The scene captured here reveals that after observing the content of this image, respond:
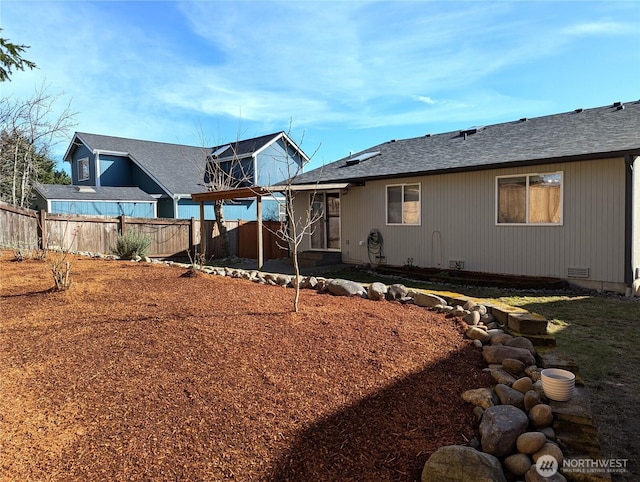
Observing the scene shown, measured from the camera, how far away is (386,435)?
2.34m

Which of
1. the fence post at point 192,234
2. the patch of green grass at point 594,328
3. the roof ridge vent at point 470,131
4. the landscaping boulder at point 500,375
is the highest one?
the roof ridge vent at point 470,131

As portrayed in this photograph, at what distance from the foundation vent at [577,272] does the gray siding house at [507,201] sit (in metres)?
0.02

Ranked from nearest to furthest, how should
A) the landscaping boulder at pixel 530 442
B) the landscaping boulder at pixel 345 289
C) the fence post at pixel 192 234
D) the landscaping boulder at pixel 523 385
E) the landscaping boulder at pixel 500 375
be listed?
the landscaping boulder at pixel 530 442 < the landscaping boulder at pixel 523 385 < the landscaping boulder at pixel 500 375 < the landscaping boulder at pixel 345 289 < the fence post at pixel 192 234

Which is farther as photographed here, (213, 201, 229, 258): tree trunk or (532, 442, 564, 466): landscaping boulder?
(213, 201, 229, 258): tree trunk

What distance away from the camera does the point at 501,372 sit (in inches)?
123

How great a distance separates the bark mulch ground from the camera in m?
2.10

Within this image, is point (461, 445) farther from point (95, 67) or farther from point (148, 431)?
point (95, 67)

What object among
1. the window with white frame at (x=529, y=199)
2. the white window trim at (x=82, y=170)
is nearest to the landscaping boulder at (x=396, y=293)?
the window with white frame at (x=529, y=199)

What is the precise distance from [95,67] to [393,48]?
9651mm

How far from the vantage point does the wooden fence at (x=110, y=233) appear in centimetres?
987

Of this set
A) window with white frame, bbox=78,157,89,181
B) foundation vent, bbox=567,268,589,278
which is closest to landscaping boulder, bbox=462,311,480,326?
foundation vent, bbox=567,268,589,278

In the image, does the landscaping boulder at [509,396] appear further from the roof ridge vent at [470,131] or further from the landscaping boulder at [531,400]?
the roof ridge vent at [470,131]

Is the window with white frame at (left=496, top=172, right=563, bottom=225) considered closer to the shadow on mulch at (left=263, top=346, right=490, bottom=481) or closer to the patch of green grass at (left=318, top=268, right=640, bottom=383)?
the patch of green grass at (left=318, top=268, right=640, bottom=383)

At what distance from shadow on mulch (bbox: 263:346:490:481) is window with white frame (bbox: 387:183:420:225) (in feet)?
25.2
